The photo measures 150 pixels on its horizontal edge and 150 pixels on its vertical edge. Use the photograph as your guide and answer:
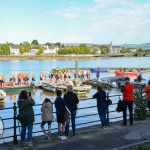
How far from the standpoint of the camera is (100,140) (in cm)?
1073

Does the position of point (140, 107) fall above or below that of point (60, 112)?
below

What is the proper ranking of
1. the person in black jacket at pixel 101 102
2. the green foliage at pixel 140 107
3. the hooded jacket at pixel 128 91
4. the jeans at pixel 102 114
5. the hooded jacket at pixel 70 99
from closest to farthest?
the hooded jacket at pixel 70 99
the person in black jacket at pixel 101 102
the jeans at pixel 102 114
the hooded jacket at pixel 128 91
the green foliage at pixel 140 107

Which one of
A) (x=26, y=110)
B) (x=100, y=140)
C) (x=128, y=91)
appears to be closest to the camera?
→ (x=26, y=110)

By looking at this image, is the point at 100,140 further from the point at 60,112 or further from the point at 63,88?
the point at 63,88

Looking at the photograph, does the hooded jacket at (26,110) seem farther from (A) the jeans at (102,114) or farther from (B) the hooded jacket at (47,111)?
(A) the jeans at (102,114)

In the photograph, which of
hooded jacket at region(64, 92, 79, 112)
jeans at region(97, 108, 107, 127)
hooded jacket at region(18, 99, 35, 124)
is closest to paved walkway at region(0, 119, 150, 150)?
jeans at region(97, 108, 107, 127)

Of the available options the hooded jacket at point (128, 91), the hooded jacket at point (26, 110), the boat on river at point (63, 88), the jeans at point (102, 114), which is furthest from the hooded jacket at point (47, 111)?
the boat on river at point (63, 88)

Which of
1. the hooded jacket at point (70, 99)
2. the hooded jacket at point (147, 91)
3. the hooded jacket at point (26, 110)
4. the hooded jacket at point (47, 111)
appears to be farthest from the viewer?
the hooded jacket at point (147, 91)

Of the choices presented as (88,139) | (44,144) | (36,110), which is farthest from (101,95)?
(36,110)

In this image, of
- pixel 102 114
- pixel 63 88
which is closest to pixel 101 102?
pixel 102 114

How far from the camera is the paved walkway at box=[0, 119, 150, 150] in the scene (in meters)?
10.0

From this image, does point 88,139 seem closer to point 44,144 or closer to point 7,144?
point 44,144

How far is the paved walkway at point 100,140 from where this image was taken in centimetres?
1001

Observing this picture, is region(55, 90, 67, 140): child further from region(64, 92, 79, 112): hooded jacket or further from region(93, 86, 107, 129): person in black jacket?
region(93, 86, 107, 129): person in black jacket
